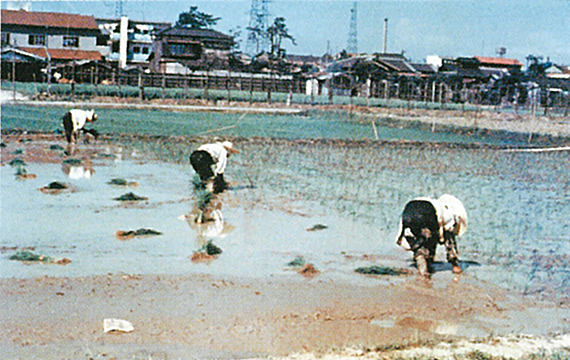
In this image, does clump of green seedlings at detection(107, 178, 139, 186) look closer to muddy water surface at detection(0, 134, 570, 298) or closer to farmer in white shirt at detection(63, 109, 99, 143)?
muddy water surface at detection(0, 134, 570, 298)

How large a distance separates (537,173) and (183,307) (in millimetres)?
12690

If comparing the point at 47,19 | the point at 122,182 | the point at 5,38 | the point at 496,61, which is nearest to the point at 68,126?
the point at 122,182

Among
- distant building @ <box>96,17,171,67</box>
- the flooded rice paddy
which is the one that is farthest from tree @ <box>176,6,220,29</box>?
the flooded rice paddy

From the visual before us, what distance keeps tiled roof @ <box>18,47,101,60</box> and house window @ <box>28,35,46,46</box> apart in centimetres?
57

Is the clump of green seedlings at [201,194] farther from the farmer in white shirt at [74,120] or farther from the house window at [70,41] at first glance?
the house window at [70,41]

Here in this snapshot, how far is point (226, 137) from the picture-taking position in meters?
21.5

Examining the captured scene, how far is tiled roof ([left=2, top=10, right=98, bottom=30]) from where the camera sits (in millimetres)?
45562

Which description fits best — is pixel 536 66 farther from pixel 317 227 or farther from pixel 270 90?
pixel 317 227

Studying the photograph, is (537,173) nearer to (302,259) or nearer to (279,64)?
(302,259)

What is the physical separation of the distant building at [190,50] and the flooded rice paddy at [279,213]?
32015 mm

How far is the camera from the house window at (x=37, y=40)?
46219mm

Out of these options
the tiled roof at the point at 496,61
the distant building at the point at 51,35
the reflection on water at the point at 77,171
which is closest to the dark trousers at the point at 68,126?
the reflection on water at the point at 77,171

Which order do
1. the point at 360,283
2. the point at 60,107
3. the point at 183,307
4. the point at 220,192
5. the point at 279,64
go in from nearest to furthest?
the point at 183,307, the point at 360,283, the point at 220,192, the point at 60,107, the point at 279,64

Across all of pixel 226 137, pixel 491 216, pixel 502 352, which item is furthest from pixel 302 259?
pixel 226 137
